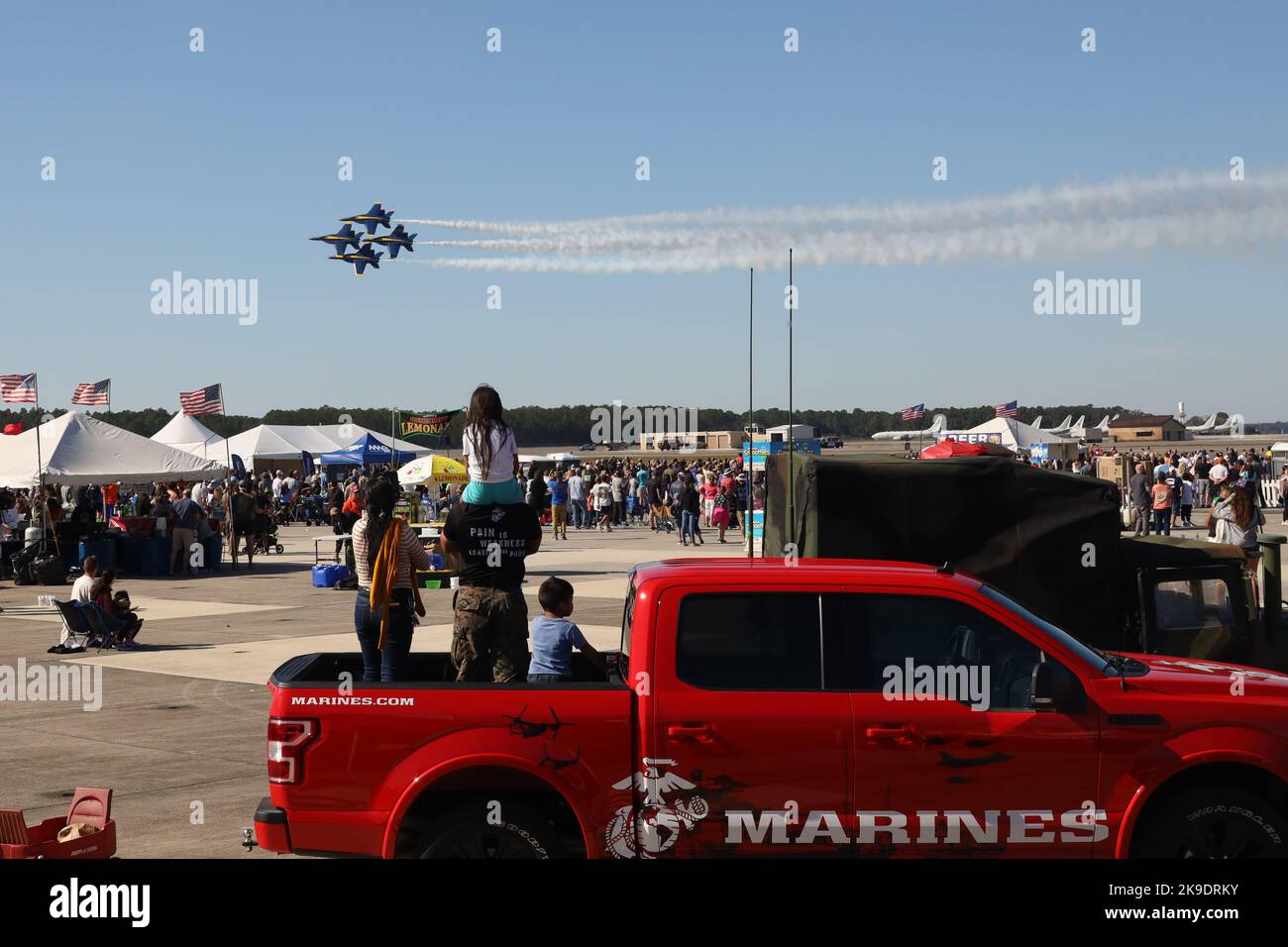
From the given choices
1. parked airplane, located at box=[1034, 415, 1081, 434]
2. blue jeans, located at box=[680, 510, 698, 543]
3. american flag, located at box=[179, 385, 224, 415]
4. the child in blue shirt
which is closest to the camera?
the child in blue shirt

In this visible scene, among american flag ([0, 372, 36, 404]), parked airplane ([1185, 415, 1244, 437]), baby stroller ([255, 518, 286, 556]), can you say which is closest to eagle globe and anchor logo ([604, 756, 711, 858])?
baby stroller ([255, 518, 286, 556])

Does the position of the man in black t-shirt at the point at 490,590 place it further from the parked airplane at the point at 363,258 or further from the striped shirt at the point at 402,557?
the parked airplane at the point at 363,258

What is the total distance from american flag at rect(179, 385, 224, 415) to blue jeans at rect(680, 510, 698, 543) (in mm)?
16170

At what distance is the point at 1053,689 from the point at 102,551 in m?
24.5

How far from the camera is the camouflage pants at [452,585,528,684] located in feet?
23.6

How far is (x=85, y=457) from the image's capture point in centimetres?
2958

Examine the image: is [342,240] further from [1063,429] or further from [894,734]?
[1063,429]

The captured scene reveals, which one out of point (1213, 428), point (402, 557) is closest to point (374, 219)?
point (402, 557)

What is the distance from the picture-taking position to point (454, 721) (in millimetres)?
5809

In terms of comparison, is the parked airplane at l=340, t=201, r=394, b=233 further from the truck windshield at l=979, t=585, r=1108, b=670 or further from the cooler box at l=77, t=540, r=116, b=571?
the truck windshield at l=979, t=585, r=1108, b=670

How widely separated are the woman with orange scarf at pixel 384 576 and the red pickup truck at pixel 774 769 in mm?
2891
